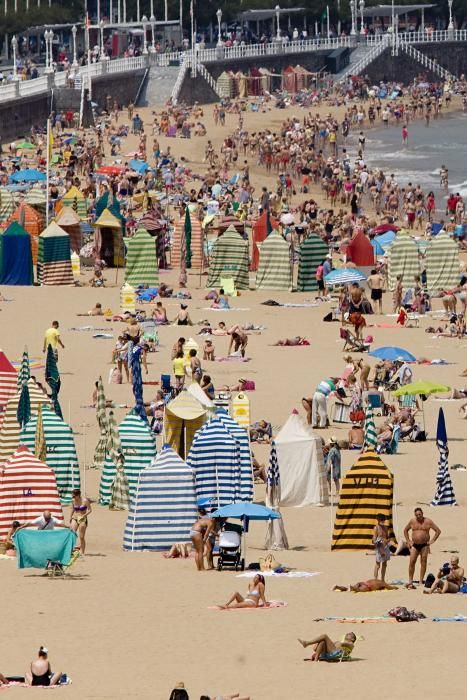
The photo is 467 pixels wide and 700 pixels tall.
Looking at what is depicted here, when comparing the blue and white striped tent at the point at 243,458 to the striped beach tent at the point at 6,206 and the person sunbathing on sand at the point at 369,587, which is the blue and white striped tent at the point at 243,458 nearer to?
the person sunbathing on sand at the point at 369,587

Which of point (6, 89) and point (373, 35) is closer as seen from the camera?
point (6, 89)

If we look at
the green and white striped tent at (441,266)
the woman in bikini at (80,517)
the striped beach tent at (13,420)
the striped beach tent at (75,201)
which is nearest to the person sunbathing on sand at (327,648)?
the woman in bikini at (80,517)

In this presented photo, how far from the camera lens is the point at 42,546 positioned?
1809cm

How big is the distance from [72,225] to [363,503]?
19761 millimetres

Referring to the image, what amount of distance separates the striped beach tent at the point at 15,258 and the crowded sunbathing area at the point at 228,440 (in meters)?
0.04

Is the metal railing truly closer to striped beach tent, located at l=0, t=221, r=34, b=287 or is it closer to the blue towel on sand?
striped beach tent, located at l=0, t=221, r=34, b=287

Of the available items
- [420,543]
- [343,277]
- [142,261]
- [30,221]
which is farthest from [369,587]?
[30,221]

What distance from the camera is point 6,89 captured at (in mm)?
59531

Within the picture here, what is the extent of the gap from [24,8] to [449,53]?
18.2m

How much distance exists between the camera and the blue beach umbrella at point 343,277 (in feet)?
108

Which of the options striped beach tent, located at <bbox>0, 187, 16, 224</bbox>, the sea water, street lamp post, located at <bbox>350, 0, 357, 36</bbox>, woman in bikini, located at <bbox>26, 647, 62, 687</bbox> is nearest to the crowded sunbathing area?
woman in bikini, located at <bbox>26, 647, 62, 687</bbox>

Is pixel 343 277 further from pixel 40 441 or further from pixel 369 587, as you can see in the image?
pixel 369 587

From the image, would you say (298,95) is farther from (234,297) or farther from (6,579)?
(6,579)

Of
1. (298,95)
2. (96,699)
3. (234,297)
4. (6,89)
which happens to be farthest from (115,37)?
(96,699)
